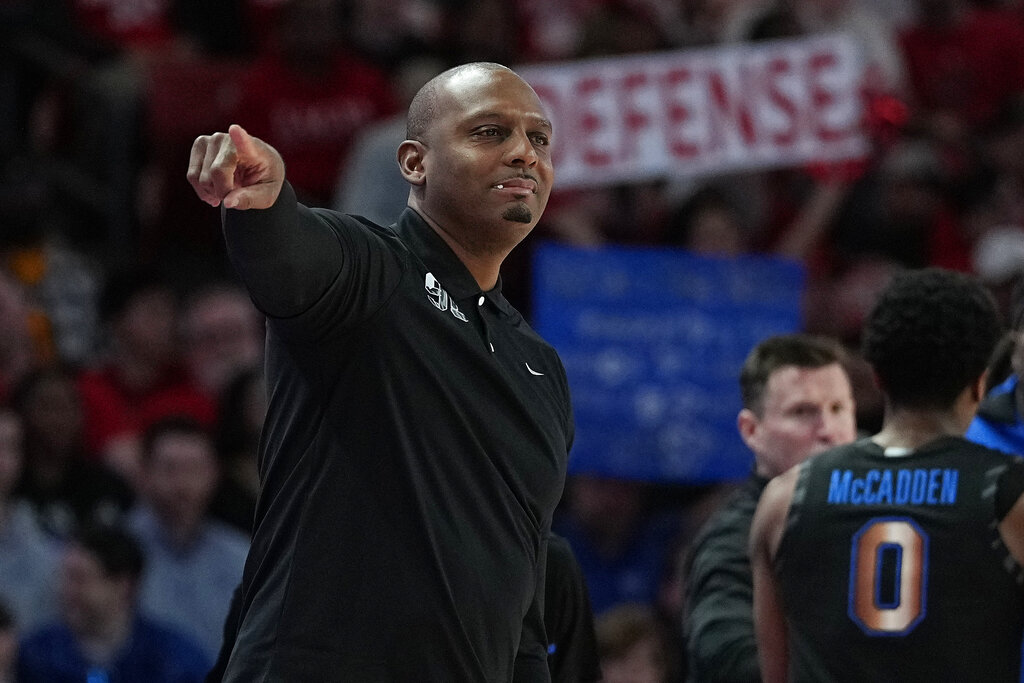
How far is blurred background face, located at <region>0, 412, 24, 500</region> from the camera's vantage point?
19.6 feet

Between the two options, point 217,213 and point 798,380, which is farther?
point 217,213

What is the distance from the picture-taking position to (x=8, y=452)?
19.7 ft

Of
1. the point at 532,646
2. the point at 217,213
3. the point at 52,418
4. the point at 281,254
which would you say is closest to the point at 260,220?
the point at 281,254

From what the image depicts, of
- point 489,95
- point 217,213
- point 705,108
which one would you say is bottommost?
point 489,95

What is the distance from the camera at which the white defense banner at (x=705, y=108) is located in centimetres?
692

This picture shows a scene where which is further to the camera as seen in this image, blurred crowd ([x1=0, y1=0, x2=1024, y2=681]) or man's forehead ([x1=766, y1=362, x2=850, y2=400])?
blurred crowd ([x1=0, y1=0, x2=1024, y2=681])

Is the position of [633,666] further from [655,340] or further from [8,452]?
[8,452]

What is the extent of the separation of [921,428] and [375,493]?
121 centimetres

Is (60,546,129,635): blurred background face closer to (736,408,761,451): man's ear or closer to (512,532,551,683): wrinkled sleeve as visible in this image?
(736,408,761,451): man's ear

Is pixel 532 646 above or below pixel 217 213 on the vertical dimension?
below

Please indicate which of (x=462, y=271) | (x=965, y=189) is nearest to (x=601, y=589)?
(x=965, y=189)

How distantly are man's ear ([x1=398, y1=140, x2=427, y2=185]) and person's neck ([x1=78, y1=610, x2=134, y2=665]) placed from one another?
3486 mm

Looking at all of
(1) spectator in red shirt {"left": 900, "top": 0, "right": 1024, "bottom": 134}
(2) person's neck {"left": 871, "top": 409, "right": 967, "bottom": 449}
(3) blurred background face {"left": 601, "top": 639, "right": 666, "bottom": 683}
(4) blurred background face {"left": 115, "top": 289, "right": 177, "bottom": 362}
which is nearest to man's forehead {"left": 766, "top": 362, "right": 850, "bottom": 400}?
(2) person's neck {"left": 871, "top": 409, "right": 967, "bottom": 449}

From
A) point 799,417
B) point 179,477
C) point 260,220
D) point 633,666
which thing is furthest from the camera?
point 179,477
